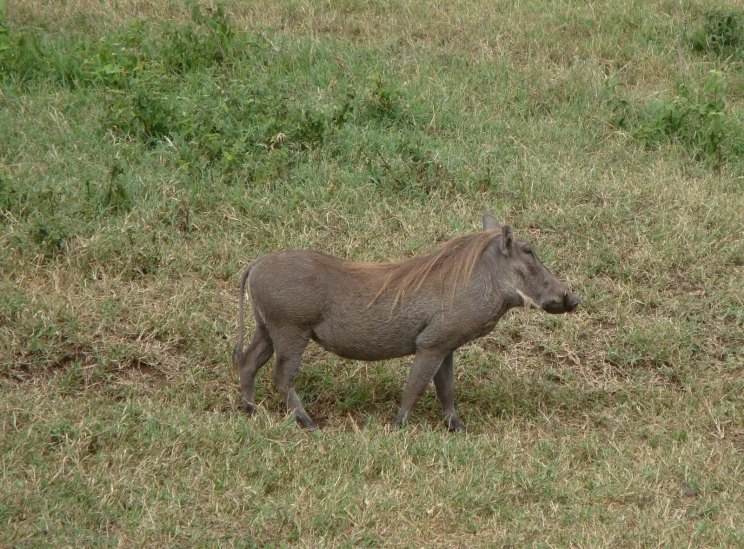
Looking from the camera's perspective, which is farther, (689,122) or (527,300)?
(689,122)

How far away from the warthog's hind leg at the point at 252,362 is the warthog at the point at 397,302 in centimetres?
3

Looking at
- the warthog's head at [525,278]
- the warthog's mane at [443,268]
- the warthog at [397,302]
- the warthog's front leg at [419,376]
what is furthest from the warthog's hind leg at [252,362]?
the warthog's head at [525,278]

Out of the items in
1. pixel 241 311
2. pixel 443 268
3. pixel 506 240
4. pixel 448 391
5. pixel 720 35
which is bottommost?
pixel 448 391

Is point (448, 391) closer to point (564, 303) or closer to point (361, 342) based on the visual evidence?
point (361, 342)

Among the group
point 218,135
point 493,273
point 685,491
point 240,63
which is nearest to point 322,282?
point 493,273

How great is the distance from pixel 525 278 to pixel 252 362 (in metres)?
1.40

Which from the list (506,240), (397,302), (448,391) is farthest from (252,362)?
(506,240)

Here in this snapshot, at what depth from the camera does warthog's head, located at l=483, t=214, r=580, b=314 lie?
5.20 m

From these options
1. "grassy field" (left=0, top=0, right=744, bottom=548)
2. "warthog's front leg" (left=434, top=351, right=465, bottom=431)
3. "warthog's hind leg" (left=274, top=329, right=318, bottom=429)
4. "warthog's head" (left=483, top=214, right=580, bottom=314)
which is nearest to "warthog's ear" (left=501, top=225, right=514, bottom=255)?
"warthog's head" (left=483, top=214, right=580, bottom=314)

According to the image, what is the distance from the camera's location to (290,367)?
5.16 metres

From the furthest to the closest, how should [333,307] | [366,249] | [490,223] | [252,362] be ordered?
1. [366,249]
2. [490,223]
3. [252,362]
4. [333,307]

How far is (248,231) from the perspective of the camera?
6.62 metres

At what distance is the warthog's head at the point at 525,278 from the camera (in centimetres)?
520

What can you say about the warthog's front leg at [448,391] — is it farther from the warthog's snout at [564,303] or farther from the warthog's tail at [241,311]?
the warthog's tail at [241,311]
